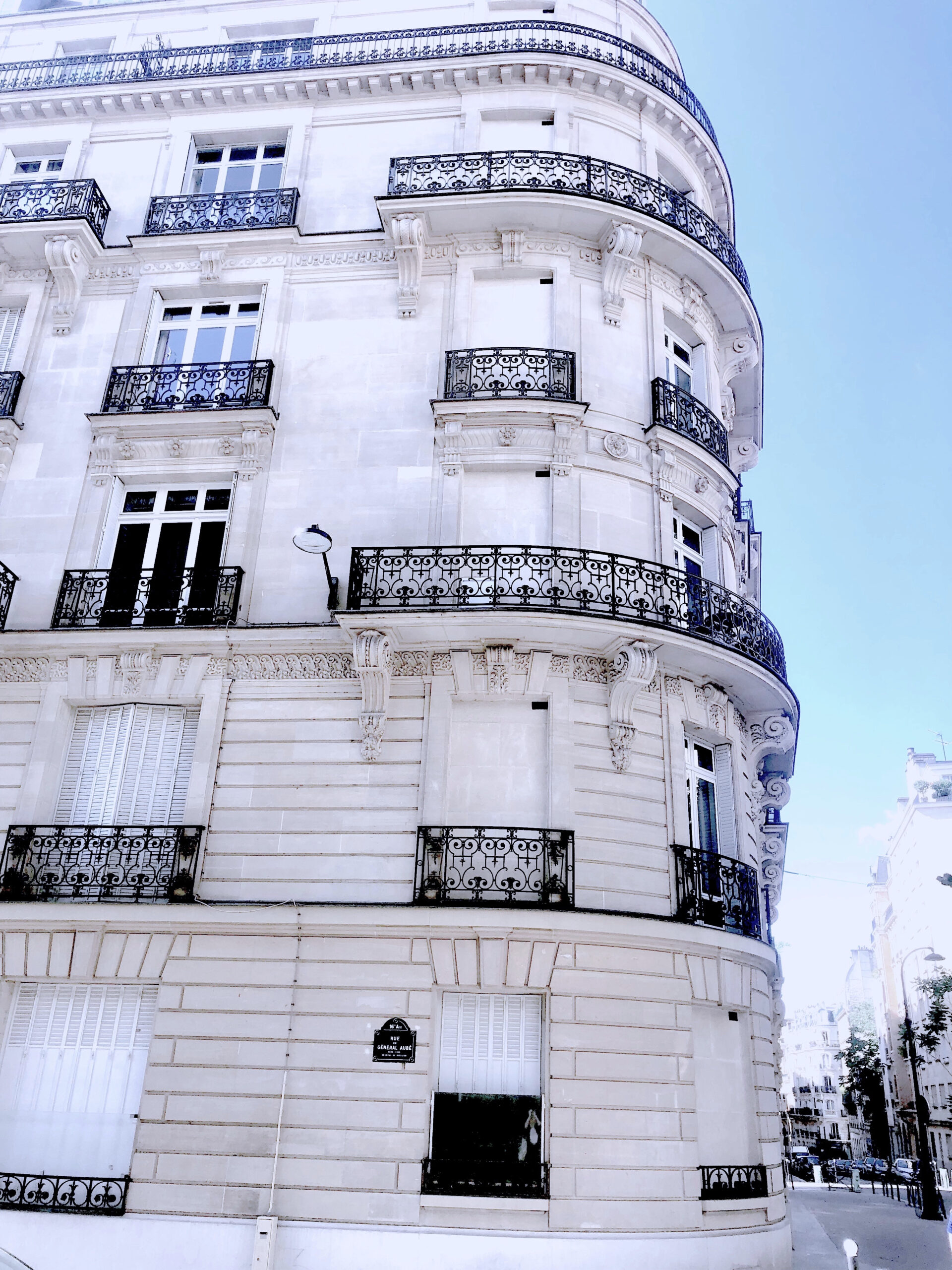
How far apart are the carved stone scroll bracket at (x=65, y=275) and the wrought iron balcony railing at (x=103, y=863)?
32.1 ft

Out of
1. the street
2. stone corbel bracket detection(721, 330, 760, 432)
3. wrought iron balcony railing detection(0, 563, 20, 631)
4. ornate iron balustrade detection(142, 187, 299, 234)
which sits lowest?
the street

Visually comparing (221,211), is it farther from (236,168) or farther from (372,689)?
(372,689)

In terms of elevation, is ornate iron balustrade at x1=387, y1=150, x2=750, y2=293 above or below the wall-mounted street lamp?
above

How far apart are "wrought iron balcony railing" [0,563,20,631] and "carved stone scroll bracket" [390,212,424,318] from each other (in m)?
8.04

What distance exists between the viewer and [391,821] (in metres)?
13.5

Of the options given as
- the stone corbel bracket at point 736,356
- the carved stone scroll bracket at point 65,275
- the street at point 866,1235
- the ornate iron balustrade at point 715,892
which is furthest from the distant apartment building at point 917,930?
the carved stone scroll bracket at point 65,275

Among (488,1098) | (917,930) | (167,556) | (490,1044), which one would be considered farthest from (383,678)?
(917,930)

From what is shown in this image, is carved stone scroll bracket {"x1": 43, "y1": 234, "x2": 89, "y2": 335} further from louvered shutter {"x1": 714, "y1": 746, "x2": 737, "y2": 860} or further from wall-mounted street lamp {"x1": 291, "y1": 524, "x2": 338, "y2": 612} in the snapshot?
louvered shutter {"x1": 714, "y1": 746, "x2": 737, "y2": 860}

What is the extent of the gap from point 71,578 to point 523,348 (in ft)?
27.6

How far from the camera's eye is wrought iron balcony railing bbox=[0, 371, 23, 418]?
17.4m

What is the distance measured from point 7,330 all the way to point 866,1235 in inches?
990

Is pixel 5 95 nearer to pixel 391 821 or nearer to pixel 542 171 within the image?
pixel 542 171

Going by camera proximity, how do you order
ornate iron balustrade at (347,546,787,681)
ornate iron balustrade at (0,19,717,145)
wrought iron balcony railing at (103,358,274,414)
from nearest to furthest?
ornate iron balustrade at (347,546,787,681) < wrought iron balcony railing at (103,358,274,414) < ornate iron balustrade at (0,19,717,145)

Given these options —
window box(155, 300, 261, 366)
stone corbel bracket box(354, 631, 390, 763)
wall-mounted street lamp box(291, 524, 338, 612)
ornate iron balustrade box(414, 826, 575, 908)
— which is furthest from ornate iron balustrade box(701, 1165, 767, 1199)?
window box(155, 300, 261, 366)
